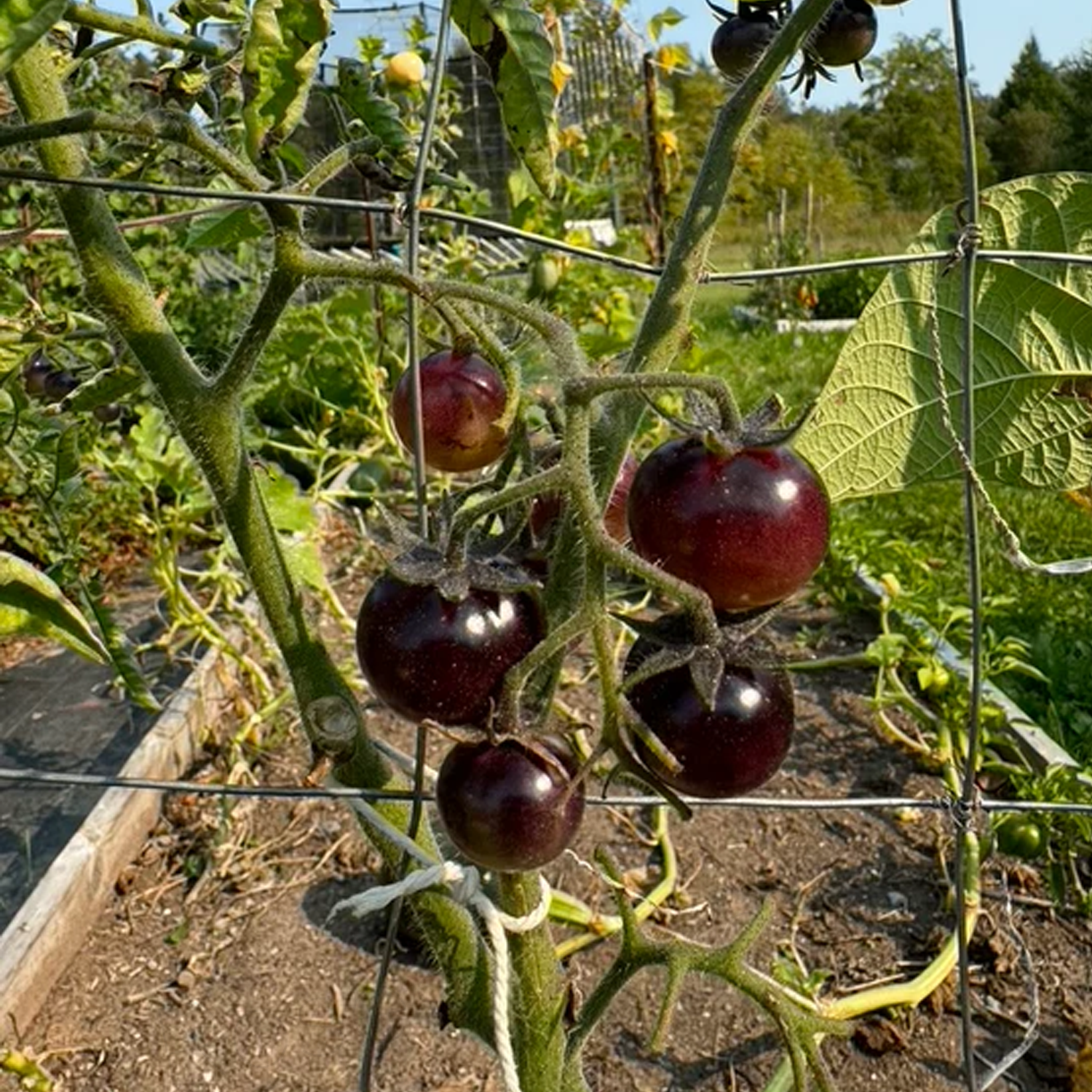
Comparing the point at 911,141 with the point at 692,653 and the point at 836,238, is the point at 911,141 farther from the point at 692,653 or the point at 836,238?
the point at 692,653

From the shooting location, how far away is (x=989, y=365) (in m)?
0.69

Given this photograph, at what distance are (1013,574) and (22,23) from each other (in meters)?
2.88

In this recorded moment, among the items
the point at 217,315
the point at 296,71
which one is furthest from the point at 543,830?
the point at 217,315

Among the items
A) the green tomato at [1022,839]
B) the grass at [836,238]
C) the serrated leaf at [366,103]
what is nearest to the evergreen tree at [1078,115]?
the grass at [836,238]

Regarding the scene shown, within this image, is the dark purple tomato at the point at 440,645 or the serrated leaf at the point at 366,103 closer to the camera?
the dark purple tomato at the point at 440,645

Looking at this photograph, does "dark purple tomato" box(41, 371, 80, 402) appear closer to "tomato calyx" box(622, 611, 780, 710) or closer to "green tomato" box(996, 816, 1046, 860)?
"tomato calyx" box(622, 611, 780, 710)

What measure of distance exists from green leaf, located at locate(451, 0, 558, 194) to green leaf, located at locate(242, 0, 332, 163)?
7cm

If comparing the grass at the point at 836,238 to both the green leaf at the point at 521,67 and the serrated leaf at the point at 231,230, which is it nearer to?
the serrated leaf at the point at 231,230

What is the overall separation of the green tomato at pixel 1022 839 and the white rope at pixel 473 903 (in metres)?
1.17

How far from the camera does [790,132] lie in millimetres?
14586

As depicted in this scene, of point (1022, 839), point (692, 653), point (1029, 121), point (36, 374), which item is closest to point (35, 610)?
point (692, 653)

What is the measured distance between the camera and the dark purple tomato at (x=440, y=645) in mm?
521

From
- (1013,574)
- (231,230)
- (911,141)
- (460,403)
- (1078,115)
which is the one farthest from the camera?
(1078,115)

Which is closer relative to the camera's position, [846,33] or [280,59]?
[280,59]
